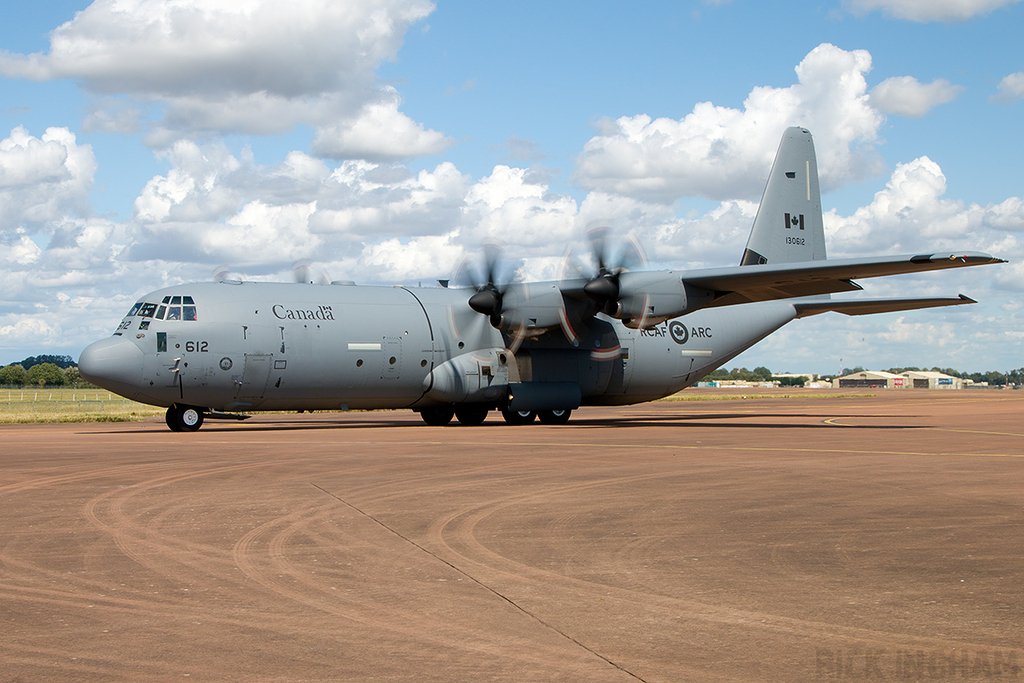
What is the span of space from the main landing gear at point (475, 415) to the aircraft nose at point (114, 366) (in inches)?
397

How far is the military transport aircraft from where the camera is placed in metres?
26.0

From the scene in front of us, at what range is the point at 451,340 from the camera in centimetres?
3031

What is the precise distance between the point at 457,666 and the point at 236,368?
22707 millimetres

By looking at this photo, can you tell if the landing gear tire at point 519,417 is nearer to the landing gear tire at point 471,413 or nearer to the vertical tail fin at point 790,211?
the landing gear tire at point 471,413

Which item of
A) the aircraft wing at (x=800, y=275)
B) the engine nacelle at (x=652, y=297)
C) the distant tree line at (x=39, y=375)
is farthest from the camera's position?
the distant tree line at (x=39, y=375)

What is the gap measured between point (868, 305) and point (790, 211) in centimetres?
521

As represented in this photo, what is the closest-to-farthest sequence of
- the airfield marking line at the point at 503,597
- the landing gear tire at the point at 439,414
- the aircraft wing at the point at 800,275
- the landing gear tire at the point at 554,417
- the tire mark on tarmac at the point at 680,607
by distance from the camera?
1. the airfield marking line at the point at 503,597
2. the tire mark on tarmac at the point at 680,607
3. the aircraft wing at the point at 800,275
4. the landing gear tire at the point at 554,417
5. the landing gear tire at the point at 439,414

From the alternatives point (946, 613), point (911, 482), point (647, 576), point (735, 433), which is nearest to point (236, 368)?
point (735, 433)

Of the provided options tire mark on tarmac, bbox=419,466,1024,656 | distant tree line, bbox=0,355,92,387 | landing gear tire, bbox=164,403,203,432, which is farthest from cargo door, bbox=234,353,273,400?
distant tree line, bbox=0,355,92,387

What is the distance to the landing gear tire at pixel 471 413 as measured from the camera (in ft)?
104

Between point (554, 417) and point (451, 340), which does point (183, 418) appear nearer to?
point (451, 340)

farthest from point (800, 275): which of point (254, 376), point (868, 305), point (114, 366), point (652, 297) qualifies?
point (114, 366)

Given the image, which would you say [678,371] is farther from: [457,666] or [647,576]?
[457,666]

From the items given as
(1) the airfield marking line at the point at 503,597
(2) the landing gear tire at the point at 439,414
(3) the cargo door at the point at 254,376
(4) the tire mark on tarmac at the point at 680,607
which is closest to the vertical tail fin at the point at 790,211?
(2) the landing gear tire at the point at 439,414
